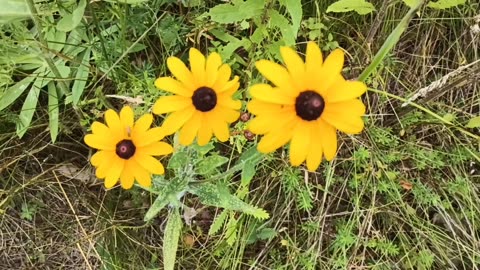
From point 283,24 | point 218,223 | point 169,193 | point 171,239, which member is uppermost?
point 283,24

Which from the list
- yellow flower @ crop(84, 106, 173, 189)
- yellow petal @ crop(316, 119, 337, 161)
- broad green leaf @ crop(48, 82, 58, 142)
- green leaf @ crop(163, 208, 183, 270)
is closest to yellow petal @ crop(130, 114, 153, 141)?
yellow flower @ crop(84, 106, 173, 189)

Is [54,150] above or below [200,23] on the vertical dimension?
below

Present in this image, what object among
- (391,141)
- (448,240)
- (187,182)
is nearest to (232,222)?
(187,182)

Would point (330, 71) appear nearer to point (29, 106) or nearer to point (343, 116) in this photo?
point (343, 116)

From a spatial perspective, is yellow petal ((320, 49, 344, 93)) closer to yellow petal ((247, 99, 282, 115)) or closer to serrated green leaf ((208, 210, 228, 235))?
yellow petal ((247, 99, 282, 115))

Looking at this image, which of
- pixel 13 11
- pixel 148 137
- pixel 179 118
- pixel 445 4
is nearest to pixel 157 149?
pixel 148 137

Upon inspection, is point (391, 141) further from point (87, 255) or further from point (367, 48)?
point (87, 255)
